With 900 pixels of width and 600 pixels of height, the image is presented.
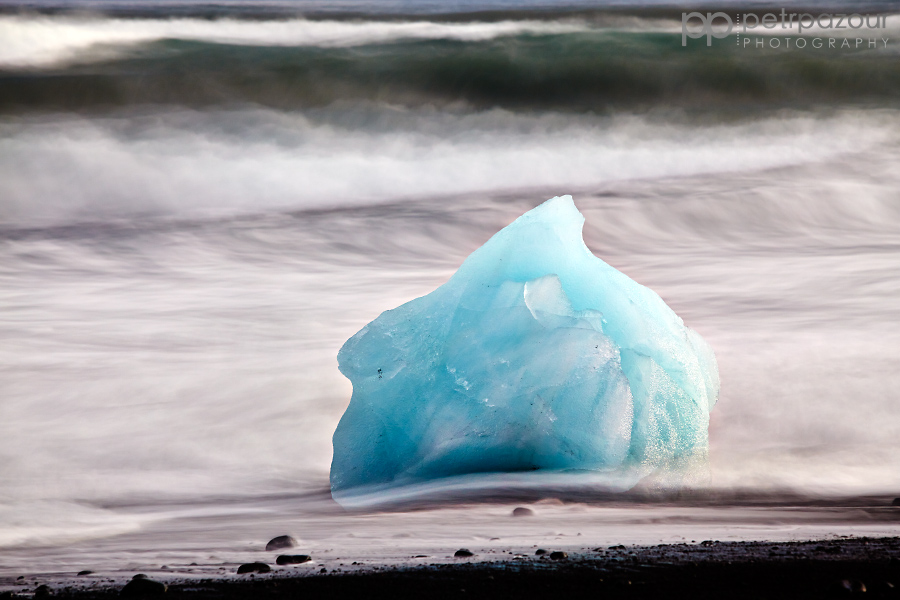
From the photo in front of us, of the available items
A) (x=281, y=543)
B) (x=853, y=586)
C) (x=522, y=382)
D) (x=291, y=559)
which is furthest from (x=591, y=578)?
(x=522, y=382)

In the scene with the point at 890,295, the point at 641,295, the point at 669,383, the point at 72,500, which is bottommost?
the point at 72,500

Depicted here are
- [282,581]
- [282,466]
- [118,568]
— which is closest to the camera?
[282,581]

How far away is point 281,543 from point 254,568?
21.3 inches

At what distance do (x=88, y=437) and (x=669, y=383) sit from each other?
3.74 metres

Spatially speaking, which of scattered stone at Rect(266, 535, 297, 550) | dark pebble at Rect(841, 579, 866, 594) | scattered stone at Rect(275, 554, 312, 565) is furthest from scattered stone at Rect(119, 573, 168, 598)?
dark pebble at Rect(841, 579, 866, 594)

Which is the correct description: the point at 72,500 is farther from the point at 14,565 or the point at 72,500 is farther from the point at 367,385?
the point at 367,385

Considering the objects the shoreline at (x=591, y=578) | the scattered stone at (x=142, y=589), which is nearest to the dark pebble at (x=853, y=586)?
the shoreline at (x=591, y=578)

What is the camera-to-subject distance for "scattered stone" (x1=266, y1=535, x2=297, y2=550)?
371 centimetres

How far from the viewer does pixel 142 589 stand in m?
2.87

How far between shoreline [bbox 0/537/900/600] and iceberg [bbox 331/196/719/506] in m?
1.21

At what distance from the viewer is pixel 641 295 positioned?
492 centimetres

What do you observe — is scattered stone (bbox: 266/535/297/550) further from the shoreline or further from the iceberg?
the iceberg

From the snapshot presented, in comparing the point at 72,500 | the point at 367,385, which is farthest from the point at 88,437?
the point at 367,385

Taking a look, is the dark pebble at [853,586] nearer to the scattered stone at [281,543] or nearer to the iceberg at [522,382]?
the iceberg at [522,382]
